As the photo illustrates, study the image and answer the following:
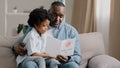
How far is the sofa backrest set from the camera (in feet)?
8.01

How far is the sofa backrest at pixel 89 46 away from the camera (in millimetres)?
2442

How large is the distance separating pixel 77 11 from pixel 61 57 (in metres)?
1.78

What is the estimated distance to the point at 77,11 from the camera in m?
3.78

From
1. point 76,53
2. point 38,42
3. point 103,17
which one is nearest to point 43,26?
point 38,42

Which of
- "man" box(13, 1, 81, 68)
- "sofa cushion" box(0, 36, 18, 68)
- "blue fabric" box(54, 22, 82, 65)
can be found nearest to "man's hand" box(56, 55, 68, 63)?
"man" box(13, 1, 81, 68)

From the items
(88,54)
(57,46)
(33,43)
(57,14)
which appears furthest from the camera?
(88,54)

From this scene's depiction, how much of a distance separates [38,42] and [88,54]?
2.12 ft

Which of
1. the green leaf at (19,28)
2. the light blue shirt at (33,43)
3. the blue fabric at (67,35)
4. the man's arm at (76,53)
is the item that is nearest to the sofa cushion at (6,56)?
the light blue shirt at (33,43)

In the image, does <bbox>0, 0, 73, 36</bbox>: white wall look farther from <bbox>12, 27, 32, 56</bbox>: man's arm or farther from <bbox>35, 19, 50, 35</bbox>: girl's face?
<bbox>35, 19, 50, 35</bbox>: girl's face

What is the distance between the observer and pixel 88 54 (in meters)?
2.47

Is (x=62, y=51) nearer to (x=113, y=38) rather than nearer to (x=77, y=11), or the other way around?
(x=113, y=38)

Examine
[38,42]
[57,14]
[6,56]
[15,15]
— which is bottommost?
[6,56]

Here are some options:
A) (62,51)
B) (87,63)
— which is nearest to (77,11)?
(87,63)

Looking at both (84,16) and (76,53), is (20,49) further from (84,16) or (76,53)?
(84,16)
